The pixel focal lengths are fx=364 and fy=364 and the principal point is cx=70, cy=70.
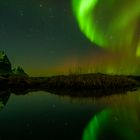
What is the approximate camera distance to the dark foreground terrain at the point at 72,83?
1323 inches

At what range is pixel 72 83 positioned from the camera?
34.6 meters

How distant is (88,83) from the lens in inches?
1344

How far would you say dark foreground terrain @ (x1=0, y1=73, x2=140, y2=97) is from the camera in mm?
33594

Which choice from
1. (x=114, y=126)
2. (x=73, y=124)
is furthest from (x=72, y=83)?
(x=114, y=126)

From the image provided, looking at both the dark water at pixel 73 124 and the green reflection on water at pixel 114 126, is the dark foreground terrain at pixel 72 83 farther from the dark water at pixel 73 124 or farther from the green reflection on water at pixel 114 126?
the green reflection on water at pixel 114 126

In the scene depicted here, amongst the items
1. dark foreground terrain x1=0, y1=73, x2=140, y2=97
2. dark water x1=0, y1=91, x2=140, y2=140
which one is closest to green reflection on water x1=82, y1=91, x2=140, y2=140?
dark water x1=0, y1=91, x2=140, y2=140

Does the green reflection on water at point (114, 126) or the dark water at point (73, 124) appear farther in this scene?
the dark water at point (73, 124)

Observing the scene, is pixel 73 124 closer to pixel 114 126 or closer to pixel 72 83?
pixel 114 126

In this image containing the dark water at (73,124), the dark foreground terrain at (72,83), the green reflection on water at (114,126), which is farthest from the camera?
the dark foreground terrain at (72,83)

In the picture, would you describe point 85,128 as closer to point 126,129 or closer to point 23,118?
point 126,129

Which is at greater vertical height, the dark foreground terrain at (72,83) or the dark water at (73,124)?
the dark foreground terrain at (72,83)

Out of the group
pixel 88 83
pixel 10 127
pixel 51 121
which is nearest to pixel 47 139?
pixel 10 127

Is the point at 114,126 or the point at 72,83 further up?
the point at 72,83

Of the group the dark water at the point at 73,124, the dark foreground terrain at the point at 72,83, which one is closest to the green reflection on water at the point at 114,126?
the dark water at the point at 73,124
